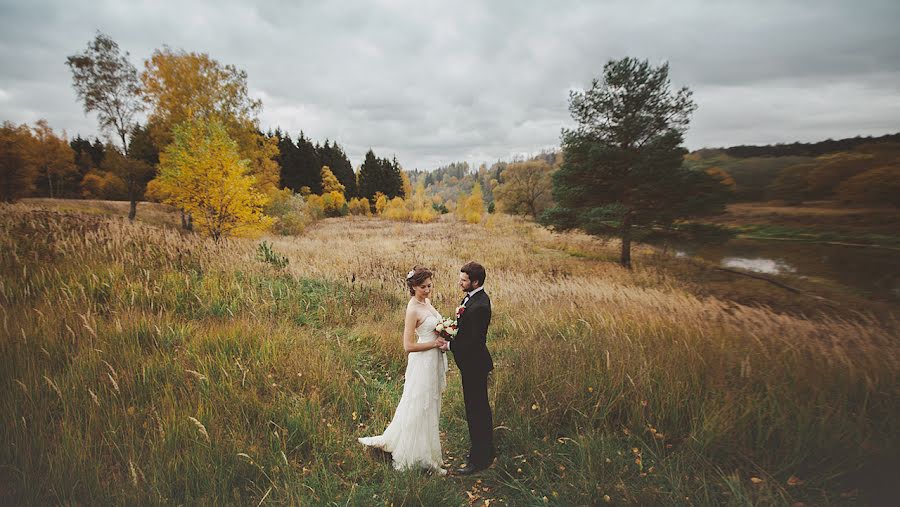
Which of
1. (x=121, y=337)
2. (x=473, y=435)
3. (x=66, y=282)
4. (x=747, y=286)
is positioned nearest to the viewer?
(x=473, y=435)

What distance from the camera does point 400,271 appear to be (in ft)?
39.1

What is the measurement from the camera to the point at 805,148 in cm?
371

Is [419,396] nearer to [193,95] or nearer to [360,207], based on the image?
[193,95]

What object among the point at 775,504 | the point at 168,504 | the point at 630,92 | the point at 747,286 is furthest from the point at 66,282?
the point at 630,92

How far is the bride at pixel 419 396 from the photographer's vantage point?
10.2 ft

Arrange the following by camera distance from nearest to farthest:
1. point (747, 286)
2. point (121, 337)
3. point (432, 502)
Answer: point (432, 502), point (121, 337), point (747, 286)

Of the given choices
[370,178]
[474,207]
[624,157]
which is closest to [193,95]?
[624,157]

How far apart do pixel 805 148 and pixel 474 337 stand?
4.64m

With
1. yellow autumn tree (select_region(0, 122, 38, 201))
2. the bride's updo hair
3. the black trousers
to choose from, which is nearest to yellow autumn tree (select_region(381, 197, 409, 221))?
yellow autumn tree (select_region(0, 122, 38, 201))

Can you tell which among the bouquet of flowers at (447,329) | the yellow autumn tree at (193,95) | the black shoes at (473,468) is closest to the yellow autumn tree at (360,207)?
the yellow autumn tree at (193,95)

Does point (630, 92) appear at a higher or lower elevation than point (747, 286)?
higher

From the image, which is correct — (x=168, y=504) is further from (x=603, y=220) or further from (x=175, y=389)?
(x=603, y=220)

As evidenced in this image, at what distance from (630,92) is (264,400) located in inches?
553

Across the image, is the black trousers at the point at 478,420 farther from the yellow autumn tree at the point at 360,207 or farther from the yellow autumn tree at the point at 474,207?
the yellow autumn tree at the point at 360,207
